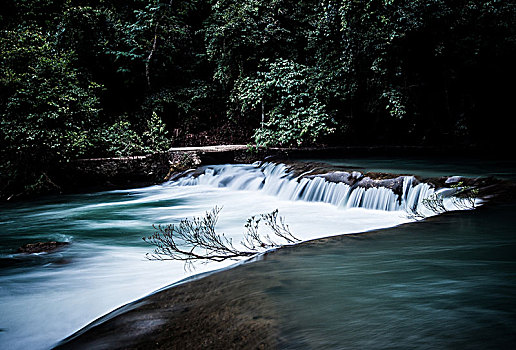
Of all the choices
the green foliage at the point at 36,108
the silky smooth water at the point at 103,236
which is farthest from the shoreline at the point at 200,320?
the green foliage at the point at 36,108

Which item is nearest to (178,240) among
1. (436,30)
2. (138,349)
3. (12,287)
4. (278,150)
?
(12,287)

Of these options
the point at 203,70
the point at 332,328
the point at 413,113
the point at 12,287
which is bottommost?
the point at 12,287

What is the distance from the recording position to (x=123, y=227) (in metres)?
7.80

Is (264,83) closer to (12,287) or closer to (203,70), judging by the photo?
(203,70)

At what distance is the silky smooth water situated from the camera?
3.93m

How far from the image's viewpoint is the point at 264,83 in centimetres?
1348

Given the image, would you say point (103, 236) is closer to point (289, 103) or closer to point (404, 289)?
point (404, 289)

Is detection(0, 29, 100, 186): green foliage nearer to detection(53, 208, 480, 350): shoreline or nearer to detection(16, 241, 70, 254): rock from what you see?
detection(16, 241, 70, 254): rock

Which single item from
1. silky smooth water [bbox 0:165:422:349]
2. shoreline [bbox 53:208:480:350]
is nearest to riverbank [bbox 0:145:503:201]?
silky smooth water [bbox 0:165:422:349]

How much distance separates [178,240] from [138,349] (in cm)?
424

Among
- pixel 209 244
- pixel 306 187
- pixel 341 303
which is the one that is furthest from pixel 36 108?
pixel 341 303

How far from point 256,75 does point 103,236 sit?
32.1 ft

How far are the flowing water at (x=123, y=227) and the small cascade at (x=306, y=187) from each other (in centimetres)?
2

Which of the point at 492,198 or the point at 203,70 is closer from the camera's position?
the point at 492,198
